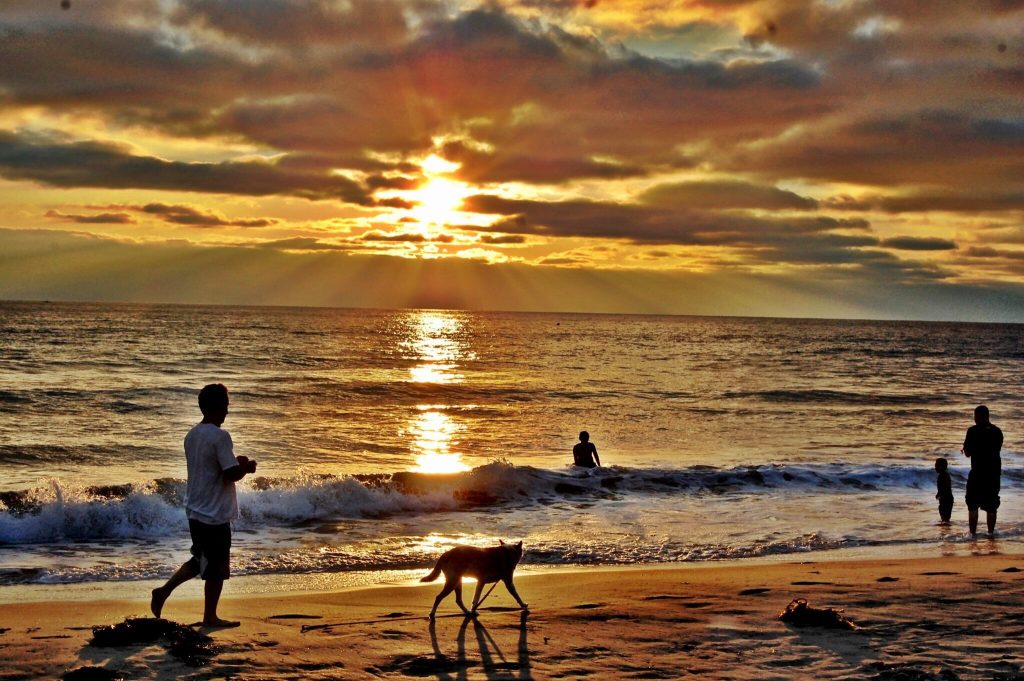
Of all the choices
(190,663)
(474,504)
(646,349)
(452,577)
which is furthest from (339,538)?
(646,349)

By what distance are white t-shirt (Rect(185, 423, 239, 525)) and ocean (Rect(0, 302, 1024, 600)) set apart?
2.68 meters

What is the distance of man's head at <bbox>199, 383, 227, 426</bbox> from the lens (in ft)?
20.9

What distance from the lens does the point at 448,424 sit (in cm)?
2755

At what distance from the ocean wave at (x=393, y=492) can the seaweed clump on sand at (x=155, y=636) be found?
5.84 metres

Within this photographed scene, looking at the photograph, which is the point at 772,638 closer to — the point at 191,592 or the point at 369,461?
the point at 191,592

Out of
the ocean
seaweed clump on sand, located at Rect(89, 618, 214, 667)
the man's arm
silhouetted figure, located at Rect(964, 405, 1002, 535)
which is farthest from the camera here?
silhouetted figure, located at Rect(964, 405, 1002, 535)

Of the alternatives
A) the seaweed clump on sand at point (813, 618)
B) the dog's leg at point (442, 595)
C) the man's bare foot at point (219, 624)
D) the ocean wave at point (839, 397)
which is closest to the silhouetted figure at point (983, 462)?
the seaweed clump on sand at point (813, 618)

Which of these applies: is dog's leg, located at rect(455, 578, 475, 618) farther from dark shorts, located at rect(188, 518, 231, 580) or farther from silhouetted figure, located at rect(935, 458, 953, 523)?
Answer: silhouetted figure, located at rect(935, 458, 953, 523)

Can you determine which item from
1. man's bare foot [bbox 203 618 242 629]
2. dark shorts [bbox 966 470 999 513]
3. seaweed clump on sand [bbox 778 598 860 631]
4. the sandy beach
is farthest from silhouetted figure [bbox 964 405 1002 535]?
man's bare foot [bbox 203 618 242 629]

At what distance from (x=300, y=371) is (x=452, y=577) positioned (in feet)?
129

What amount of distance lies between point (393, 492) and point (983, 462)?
28.8 feet

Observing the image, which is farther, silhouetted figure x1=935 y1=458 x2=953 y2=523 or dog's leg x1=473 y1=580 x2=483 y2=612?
silhouetted figure x1=935 y1=458 x2=953 y2=523

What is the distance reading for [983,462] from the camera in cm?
1222

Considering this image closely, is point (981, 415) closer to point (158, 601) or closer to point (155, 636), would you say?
point (158, 601)
